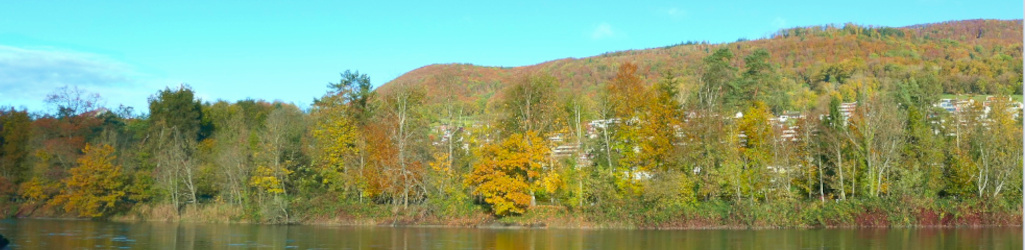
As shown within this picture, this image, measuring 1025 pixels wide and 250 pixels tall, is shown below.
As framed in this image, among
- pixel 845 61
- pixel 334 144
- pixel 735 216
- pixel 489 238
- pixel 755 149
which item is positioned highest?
pixel 845 61

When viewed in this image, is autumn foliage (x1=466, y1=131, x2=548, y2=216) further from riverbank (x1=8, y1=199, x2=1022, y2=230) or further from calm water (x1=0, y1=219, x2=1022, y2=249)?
calm water (x1=0, y1=219, x2=1022, y2=249)

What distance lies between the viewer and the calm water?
30.7 metres

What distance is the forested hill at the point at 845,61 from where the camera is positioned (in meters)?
95.4

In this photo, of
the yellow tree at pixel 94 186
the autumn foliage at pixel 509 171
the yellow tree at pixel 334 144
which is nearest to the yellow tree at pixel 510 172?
the autumn foliage at pixel 509 171

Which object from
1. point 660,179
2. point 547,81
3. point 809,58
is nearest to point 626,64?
point 547,81

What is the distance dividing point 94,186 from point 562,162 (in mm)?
33857

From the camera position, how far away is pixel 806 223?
41875 millimetres

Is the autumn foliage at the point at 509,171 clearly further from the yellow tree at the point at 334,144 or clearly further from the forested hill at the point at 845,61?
the forested hill at the point at 845,61

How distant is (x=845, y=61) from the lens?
11194 centimetres

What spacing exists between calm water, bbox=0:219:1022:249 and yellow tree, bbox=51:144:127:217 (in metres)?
10.1

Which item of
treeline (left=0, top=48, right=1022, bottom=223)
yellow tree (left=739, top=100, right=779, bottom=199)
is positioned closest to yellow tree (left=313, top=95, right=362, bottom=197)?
treeline (left=0, top=48, right=1022, bottom=223)

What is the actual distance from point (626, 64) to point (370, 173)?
17.8 metres

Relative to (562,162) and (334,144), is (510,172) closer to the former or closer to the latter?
(562,162)

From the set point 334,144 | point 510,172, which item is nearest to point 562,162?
point 510,172
